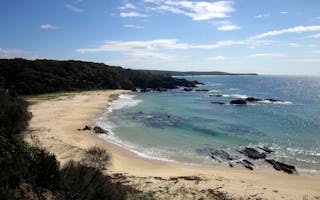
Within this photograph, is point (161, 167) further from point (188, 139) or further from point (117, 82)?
point (117, 82)

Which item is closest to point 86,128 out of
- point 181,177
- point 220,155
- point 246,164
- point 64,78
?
point 220,155

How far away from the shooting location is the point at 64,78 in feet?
296

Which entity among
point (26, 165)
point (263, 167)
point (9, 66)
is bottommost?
point (263, 167)

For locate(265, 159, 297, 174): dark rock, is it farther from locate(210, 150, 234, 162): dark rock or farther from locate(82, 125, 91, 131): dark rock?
locate(82, 125, 91, 131): dark rock

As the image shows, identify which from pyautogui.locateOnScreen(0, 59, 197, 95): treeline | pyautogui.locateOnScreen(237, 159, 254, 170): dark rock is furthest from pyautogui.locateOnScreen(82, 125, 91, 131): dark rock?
pyautogui.locateOnScreen(0, 59, 197, 95): treeline

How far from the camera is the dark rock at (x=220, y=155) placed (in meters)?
28.9

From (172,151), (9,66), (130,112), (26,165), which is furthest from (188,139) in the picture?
(9,66)

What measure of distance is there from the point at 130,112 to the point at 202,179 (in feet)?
106

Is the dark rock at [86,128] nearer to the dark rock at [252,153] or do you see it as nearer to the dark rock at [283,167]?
the dark rock at [252,153]

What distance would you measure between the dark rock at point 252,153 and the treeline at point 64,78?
57.2 meters

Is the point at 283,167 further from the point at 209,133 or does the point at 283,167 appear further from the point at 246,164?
the point at 209,133

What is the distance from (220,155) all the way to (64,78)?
69.0 m

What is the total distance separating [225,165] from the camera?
89.5ft

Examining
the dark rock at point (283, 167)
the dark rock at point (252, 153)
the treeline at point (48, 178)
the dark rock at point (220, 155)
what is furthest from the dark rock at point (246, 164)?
the treeline at point (48, 178)
